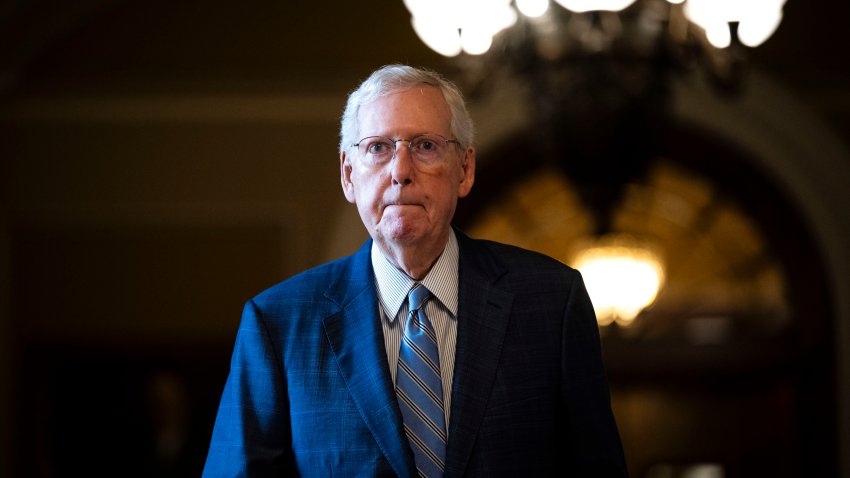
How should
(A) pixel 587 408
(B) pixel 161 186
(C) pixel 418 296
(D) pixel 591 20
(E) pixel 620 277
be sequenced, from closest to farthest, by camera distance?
(A) pixel 587 408 → (C) pixel 418 296 → (D) pixel 591 20 → (B) pixel 161 186 → (E) pixel 620 277

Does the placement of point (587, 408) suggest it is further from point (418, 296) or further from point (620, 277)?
point (620, 277)

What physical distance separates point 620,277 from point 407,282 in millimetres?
6430

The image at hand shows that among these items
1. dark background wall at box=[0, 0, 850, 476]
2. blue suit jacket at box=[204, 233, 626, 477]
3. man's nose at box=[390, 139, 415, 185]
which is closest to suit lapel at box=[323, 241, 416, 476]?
blue suit jacket at box=[204, 233, 626, 477]

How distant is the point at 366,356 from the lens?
1.88 meters

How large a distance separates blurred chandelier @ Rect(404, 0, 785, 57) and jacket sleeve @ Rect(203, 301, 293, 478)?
2.94m

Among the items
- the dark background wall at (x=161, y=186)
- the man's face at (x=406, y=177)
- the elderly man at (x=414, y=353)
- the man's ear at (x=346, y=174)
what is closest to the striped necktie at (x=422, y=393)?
the elderly man at (x=414, y=353)

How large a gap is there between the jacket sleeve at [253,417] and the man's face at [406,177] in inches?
11.1

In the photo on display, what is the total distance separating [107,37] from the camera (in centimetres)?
758

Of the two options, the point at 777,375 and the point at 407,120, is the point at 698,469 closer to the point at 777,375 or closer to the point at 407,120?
the point at 777,375

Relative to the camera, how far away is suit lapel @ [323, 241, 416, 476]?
1802mm

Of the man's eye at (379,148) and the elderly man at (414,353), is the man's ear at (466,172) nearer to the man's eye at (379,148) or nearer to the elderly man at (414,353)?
the elderly man at (414,353)

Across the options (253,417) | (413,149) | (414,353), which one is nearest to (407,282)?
(414,353)

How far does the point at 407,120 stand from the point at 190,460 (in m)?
5.93

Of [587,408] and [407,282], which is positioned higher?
[407,282]
